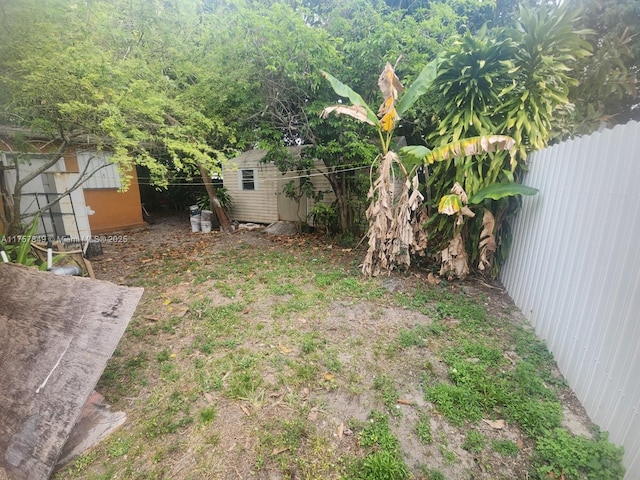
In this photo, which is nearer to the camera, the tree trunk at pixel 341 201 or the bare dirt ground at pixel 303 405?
the bare dirt ground at pixel 303 405

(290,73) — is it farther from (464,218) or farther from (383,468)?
(383,468)

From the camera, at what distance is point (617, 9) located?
519cm

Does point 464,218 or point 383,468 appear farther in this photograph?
point 464,218

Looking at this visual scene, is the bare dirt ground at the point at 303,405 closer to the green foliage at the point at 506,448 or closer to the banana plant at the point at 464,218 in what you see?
the green foliage at the point at 506,448

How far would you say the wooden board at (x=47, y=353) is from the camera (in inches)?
78.8

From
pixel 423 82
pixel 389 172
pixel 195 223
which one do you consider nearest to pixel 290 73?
pixel 423 82

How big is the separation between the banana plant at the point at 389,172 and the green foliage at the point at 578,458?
2954 mm

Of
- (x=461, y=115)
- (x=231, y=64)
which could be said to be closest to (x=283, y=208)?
(x=231, y=64)

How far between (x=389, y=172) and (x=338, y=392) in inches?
133

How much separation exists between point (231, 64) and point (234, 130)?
4.10ft

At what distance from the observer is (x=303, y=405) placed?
8.18 ft

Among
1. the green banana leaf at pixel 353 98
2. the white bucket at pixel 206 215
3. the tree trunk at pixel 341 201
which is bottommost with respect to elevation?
the white bucket at pixel 206 215

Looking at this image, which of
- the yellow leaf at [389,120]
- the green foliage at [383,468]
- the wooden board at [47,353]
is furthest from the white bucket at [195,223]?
the green foliage at [383,468]

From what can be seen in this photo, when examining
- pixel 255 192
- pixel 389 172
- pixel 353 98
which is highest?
pixel 353 98
